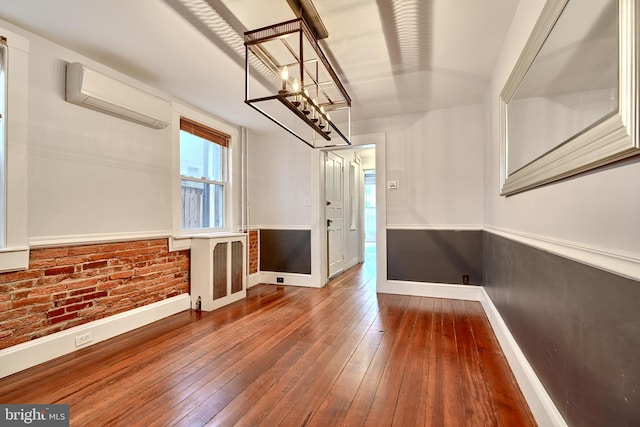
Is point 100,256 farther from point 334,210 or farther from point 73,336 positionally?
point 334,210

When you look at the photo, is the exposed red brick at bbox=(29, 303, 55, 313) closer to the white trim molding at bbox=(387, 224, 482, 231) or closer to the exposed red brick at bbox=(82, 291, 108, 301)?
the exposed red brick at bbox=(82, 291, 108, 301)

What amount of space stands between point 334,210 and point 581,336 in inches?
152

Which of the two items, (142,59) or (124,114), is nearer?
(142,59)

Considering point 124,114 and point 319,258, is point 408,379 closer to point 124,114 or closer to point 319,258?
point 319,258

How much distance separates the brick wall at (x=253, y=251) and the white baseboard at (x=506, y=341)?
185 centimetres

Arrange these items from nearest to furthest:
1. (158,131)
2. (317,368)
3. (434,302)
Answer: (317,368) → (158,131) → (434,302)

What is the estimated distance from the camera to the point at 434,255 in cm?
362

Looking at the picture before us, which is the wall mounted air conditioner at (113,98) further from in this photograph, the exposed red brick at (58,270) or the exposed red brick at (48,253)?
the exposed red brick at (58,270)

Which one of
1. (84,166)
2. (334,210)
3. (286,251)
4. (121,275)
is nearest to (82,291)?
(121,275)

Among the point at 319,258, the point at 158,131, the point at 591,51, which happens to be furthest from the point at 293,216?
the point at 591,51

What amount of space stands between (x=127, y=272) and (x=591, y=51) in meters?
3.30

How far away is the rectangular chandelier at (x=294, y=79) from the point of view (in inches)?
68.0

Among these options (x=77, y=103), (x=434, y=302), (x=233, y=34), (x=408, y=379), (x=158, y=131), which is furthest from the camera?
(x=434, y=302)

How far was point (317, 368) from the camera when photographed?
1951 mm
